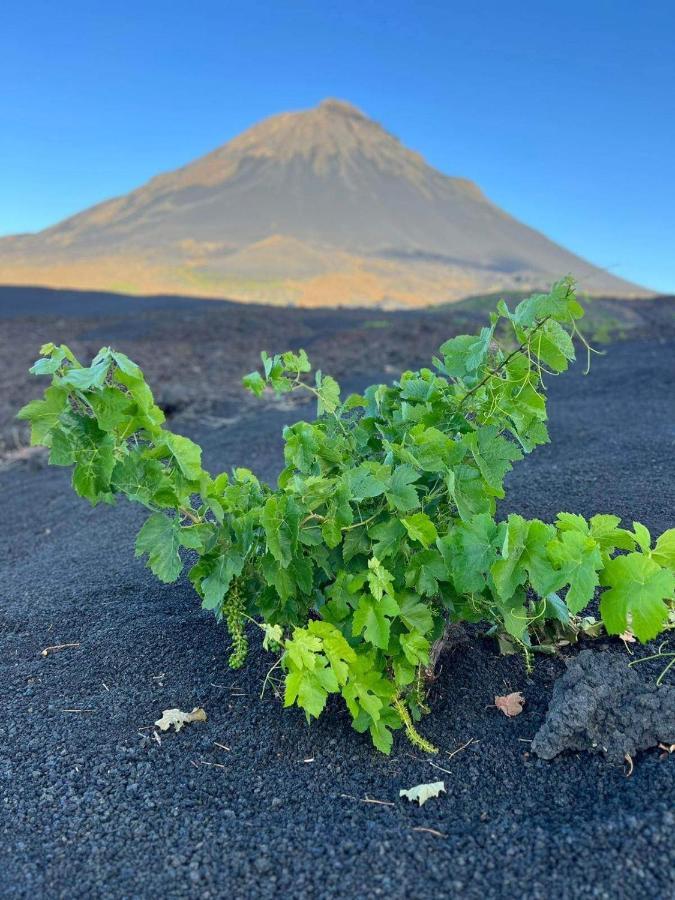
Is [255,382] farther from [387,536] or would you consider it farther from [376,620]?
[376,620]

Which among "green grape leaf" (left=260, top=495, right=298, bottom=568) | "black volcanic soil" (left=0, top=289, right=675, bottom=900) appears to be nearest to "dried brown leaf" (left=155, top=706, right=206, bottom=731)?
"black volcanic soil" (left=0, top=289, right=675, bottom=900)

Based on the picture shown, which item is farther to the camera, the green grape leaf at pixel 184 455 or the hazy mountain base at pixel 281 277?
the hazy mountain base at pixel 281 277

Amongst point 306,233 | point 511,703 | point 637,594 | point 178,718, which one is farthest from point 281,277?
point 637,594

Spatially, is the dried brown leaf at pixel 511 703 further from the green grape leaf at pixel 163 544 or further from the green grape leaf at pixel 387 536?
the green grape leaf at pixel 163 544

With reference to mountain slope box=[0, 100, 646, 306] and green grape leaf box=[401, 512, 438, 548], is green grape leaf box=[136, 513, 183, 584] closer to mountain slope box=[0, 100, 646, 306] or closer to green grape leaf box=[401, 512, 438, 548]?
green grape leaf box=[401, 512, 438, 548]

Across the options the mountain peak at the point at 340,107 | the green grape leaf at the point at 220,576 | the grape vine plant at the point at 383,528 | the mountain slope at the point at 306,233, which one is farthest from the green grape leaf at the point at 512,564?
the mountain peak at the point at 340,107

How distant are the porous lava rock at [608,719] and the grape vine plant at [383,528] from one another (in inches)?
8.7

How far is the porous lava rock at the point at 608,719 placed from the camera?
1963mm

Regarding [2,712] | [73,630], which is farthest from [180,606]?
[2,712]

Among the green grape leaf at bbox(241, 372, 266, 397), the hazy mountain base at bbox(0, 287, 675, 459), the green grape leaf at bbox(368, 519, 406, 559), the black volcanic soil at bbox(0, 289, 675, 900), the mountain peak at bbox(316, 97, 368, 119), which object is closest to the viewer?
the black volcanic soil at bbox(0, 289, 675, 900)

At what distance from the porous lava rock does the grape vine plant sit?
22 cm

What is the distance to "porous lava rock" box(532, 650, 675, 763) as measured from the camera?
196 centimetres

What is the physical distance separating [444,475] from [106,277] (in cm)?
4789

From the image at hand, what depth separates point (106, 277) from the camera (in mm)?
46375
